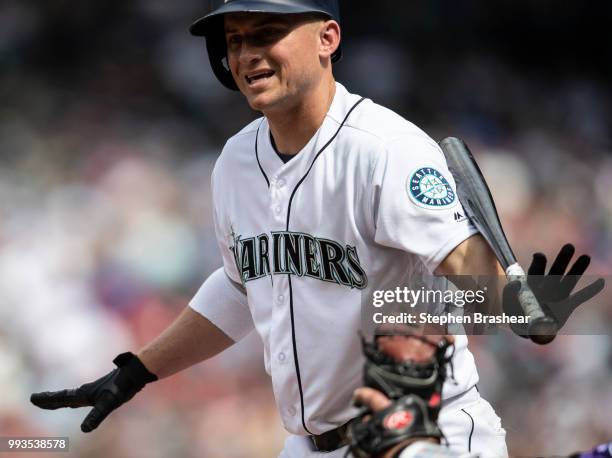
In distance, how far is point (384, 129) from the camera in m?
2.72

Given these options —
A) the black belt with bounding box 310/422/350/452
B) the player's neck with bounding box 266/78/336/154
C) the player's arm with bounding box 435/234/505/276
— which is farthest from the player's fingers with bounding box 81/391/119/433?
the player's arm with bounding box 435/234/505/276

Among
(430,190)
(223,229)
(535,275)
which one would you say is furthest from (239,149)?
(535,275)

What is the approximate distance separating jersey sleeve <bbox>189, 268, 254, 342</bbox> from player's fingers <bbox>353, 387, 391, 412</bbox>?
1.29 metres

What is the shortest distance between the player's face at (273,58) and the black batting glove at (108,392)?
38.9 inches

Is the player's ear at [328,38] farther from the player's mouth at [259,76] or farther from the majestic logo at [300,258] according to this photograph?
the majestic logo at [300,258]

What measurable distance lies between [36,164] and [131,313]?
1211 millimetres

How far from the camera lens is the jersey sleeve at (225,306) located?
3.30 metres

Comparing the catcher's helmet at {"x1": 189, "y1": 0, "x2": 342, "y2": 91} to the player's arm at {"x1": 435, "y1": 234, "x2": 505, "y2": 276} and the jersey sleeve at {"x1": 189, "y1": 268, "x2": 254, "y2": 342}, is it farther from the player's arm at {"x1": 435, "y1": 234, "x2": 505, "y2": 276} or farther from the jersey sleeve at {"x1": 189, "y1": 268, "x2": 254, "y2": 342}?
the player's arm at {"x1": 435, "y1": 234, "x2": 505, "y2": 276}

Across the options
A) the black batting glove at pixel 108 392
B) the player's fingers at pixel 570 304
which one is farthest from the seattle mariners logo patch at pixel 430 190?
the black batting glove at pixel 108 392

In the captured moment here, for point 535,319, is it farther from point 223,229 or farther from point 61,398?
point 61,398

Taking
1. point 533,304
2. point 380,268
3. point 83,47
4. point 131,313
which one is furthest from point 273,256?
A: point 83,47

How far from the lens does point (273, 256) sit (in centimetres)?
290

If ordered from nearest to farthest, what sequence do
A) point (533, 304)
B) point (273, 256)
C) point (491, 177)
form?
point (533, 304) < point (273, 256) < point (491, 177)

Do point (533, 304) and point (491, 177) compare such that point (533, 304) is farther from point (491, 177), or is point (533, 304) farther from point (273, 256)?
point (491, 177)
